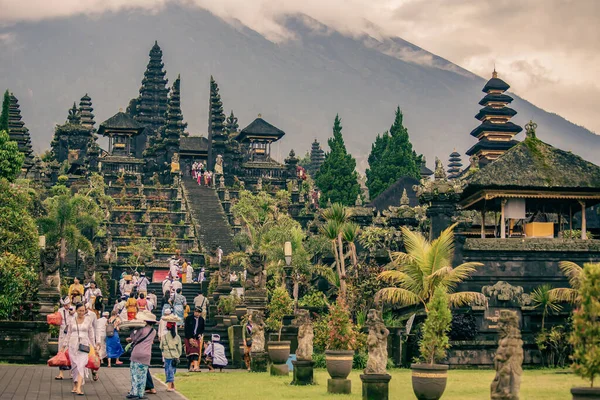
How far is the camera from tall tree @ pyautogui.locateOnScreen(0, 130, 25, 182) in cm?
4853

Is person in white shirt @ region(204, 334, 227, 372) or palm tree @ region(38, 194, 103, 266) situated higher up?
palm tree @ region(38, 194, 103, 266)

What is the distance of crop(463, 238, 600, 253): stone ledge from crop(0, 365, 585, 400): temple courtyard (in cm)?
608

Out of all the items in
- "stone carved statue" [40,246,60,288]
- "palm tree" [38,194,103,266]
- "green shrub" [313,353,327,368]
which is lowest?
"green shrub" [313,353,327,368]

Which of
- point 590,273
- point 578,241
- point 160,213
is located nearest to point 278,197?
point 160,213

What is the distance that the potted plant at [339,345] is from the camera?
21609mm

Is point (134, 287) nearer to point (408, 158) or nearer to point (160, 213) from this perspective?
point (160, 213)

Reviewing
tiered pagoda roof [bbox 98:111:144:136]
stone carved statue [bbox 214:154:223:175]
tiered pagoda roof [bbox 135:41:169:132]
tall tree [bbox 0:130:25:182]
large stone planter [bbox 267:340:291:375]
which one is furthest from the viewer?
tiered pagoda roof [bbox 135:41:169:132]

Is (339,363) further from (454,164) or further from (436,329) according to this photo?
(454,164)

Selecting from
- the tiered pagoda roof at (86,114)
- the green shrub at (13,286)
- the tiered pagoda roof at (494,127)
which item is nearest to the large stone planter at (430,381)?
the green shrub at (13,286)

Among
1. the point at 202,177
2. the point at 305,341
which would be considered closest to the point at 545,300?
the point at 305,341

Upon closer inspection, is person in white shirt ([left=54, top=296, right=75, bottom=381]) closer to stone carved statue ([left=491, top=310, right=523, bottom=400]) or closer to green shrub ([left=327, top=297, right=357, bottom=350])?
green shrub ([left=327, top=297, right=357, bottom=350])

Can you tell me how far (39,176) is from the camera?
276ft

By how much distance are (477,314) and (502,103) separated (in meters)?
53.4

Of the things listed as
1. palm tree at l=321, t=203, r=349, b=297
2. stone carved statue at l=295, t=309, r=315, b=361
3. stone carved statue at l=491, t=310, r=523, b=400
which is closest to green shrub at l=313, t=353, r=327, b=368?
stone carved statue at l=295, t=309, r=315, b=361
